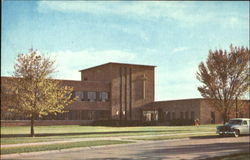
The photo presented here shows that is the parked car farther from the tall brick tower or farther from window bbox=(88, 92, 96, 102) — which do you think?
the tall brick tower

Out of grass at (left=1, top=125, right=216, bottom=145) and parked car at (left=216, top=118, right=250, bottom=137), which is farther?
parked car at (left=216, top=118, right=250, bottom=137)

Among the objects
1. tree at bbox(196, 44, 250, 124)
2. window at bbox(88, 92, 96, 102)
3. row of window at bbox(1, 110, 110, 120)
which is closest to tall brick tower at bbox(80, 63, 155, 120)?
row of window at bbox(1, 110, 110, 120)

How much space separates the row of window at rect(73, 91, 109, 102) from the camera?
62.2m

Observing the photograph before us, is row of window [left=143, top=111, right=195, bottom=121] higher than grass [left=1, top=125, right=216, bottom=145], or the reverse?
row of window [left=143, top=111, right=195, bottom=121]

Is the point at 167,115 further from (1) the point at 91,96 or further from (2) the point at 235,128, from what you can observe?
(2) the point at 235,128

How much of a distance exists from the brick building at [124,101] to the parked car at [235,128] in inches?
1242

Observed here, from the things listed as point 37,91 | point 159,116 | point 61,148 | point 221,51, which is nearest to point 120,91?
point 159,116

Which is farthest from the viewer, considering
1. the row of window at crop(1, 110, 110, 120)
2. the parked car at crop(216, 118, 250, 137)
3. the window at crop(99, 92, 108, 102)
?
the window at crop(99, 92, 108, 102)

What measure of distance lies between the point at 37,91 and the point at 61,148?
11492 millimetres

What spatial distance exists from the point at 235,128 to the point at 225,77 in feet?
25.3

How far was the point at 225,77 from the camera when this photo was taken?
34.8 m

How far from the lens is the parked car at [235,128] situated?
92.3 ft

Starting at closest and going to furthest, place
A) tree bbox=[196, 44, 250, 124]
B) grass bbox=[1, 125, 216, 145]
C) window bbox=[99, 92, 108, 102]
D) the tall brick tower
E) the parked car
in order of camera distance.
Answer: grass bbox=[1, 125, 216, 145], the parked car, tree bbox=[196, 44, 250, 124], window bbox=[99, 92, 108, 102], the tall brick tower

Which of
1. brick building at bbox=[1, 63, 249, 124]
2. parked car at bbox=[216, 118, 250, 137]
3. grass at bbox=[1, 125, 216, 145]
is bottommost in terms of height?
grass at bbox=[1, 125, 216, 145]
